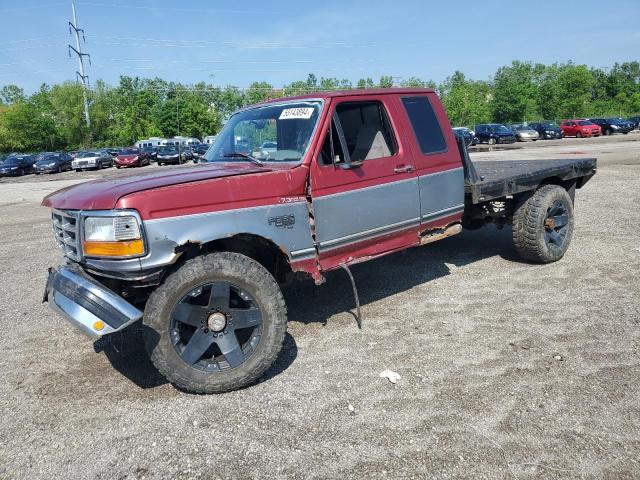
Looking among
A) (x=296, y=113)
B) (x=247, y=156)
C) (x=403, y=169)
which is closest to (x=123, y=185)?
(x=247, y=156)

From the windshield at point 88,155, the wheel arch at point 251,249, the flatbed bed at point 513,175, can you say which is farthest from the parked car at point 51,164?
the wheel arch at point 251,249

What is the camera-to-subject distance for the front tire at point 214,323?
347 centimetres

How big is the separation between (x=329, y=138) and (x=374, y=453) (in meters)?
2.51

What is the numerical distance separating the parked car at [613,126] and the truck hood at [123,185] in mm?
49167

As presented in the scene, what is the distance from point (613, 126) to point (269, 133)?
160ft

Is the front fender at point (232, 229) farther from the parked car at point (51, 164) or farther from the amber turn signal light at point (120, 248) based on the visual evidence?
the parked car at point (51, 164)

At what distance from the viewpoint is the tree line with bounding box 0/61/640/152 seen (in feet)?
234

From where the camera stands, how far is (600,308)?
4891mm

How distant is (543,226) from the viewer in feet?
20.4

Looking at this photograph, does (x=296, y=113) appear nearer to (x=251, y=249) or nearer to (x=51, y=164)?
(x=251, y=249)

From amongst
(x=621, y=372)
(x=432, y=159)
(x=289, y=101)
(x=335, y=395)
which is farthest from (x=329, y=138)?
(x=621, y=372)

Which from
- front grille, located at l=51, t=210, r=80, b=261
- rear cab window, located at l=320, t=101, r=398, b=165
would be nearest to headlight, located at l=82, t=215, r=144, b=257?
front grille, located at l=51, t=210, r=80, b=261

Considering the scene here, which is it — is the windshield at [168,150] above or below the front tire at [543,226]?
above

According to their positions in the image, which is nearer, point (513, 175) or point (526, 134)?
point (513, 175)
